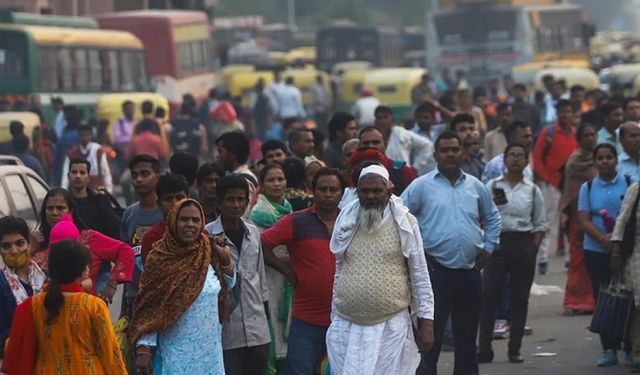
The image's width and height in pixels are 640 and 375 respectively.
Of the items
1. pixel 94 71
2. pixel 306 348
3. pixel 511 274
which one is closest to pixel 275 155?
pixel 511 274

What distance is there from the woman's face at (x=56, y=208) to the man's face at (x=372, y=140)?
107 inches

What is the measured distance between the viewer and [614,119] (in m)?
16.6

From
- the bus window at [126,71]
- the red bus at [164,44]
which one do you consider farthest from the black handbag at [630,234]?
the red bus at [164,44]

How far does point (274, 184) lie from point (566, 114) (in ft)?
26.7

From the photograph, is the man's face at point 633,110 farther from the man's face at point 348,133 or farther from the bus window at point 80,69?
the bus window at point 80,69

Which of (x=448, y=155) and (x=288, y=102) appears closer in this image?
(x=448, y=155)

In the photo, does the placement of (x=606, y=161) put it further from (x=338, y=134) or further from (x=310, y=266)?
(x=310, y=266)

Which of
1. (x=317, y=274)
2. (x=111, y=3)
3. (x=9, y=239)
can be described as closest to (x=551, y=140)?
(x=317, y=274)

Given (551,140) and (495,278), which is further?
(551,140)

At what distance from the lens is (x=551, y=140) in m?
18.5

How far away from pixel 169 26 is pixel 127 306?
33138mm

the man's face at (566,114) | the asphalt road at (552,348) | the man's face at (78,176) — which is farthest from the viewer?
the man's face at (566,114)

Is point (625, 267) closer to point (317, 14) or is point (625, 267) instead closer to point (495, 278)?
point (495, 278)

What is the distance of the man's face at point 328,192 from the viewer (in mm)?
9766
